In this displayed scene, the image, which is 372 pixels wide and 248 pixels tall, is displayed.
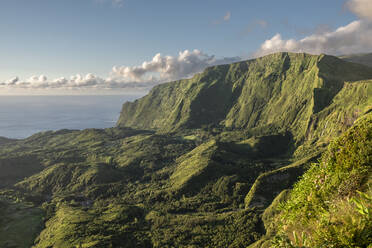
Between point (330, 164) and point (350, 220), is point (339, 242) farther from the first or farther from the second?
point (330, 164)

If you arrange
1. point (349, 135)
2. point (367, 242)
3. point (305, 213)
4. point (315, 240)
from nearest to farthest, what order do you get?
1. point (367, 242)
2. point (315, 240)
3. point (305, 213)
4. point (349, 135)

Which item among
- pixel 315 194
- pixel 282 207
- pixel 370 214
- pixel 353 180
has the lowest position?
pixel 282 207

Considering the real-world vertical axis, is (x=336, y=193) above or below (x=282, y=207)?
above

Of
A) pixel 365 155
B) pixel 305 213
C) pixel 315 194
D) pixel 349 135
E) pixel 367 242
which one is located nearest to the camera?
pixel 367 242

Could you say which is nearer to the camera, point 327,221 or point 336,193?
point 327,221

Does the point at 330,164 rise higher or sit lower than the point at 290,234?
higher

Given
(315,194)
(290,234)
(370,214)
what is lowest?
(290,234)

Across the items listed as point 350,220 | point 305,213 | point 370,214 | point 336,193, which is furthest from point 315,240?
point 336,193

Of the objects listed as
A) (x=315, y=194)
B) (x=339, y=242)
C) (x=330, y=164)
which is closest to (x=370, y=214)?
Answer: (x=339, y=242)

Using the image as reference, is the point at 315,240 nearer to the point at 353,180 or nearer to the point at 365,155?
the point at 353,180
